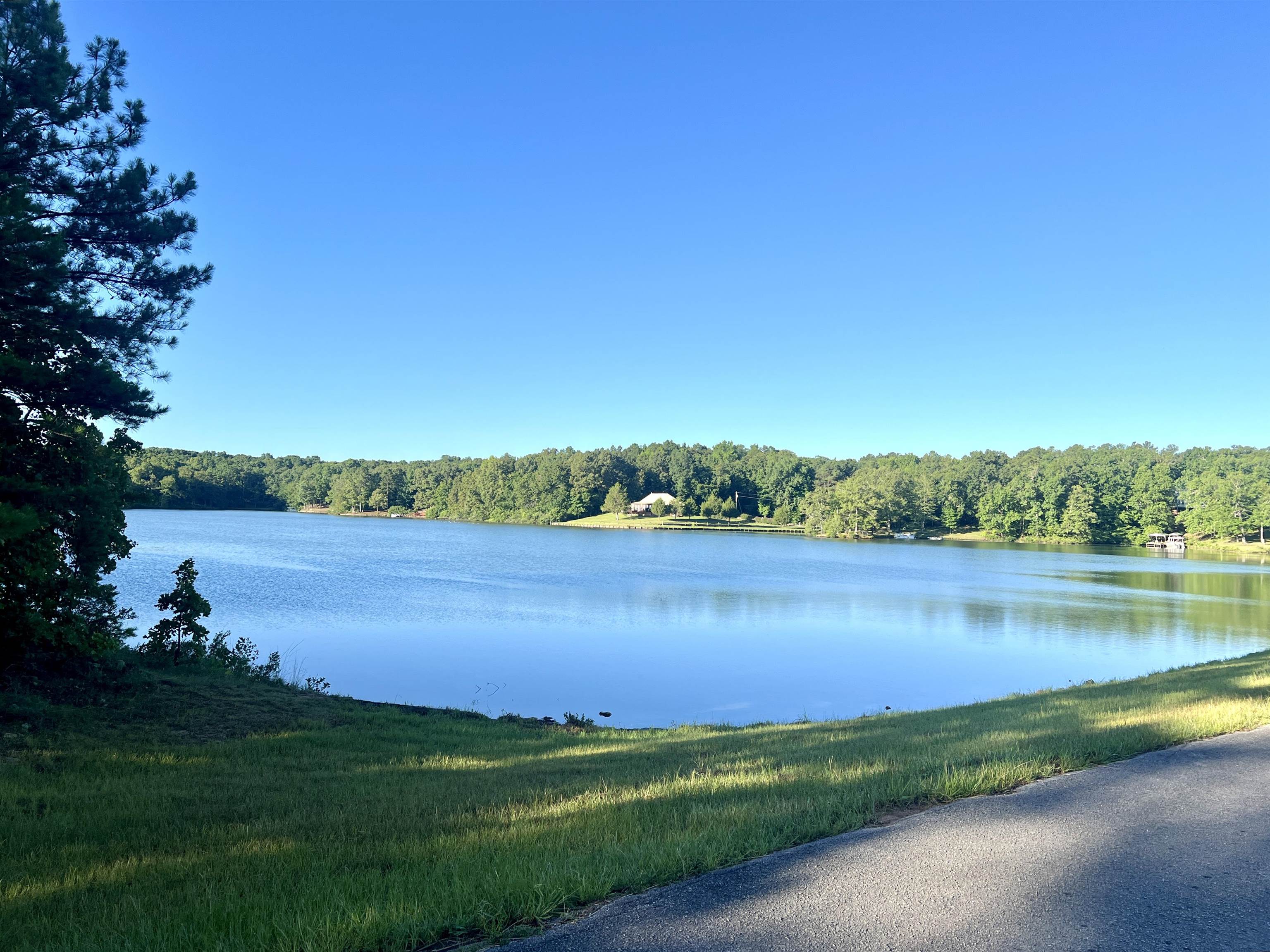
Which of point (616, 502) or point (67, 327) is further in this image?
point (616, 502)

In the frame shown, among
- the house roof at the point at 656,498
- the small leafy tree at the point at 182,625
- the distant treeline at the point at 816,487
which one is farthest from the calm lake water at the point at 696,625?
the house roof at the point at 656,498

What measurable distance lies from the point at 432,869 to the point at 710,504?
476 ft

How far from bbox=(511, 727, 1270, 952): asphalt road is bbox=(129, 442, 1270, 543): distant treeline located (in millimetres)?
95965

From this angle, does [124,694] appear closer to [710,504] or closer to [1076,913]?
[1076,913]

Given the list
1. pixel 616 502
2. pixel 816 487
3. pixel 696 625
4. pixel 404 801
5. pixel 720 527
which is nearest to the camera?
pixel 404 801

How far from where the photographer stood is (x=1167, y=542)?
335 feet

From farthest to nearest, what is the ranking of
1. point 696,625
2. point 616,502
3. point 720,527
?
point 616,502 < point 720,527 < point 696,625

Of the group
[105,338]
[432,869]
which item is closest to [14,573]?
[105,338]

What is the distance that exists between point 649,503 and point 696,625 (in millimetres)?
121814

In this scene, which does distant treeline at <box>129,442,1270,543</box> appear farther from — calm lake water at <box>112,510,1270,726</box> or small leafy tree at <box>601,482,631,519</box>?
calm lake water at <box>112,510,1270,726</box>

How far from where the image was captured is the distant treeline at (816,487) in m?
109

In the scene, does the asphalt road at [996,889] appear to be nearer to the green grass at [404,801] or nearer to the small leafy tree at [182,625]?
the green grass at [404,801]

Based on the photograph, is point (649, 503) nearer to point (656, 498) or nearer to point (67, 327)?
point (656, 498)

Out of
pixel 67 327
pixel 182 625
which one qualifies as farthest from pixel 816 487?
pixel 67 327
